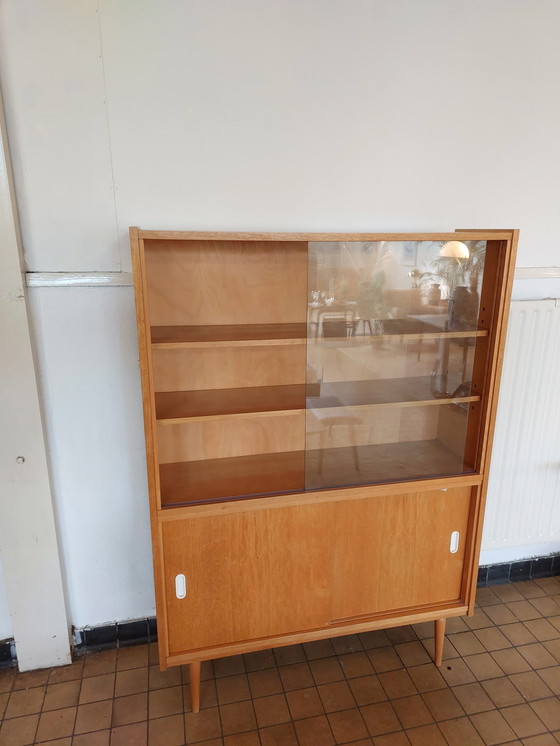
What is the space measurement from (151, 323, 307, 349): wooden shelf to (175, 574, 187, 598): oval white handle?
0.79 metres

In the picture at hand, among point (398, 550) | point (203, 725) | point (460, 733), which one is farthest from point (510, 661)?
point (203, 725)

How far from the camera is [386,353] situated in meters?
1.86

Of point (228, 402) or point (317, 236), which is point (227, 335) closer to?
point (228, 402)

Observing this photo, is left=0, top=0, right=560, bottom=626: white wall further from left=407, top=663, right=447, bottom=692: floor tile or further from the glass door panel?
left=407, top=663, right=447, bottom=692: floor tile

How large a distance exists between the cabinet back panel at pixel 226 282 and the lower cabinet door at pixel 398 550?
0.77 m

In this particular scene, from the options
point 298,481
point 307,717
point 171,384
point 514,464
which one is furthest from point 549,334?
point 307,717

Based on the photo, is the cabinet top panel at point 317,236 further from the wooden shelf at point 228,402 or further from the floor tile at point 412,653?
the floor tile at point 412,653

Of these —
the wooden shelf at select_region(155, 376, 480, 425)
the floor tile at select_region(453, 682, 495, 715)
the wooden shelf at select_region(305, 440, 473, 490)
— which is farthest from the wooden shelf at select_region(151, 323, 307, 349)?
the floor tile at select_region(453, 682, 495, 715)

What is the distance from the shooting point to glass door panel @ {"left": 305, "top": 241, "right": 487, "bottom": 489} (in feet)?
5.65

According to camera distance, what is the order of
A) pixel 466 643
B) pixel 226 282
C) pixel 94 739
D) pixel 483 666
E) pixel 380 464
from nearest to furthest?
pixel 94 739
pixel 226 282
pixel 380 464
pixel 483 666
pixel 466 643

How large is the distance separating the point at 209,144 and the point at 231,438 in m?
1.06

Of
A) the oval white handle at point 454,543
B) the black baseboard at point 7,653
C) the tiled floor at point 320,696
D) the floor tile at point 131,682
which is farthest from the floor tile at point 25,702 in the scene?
the oval white handle at point 454,543

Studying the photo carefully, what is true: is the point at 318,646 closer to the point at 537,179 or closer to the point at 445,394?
the point at 445,394

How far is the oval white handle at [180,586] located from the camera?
169 centimetres
